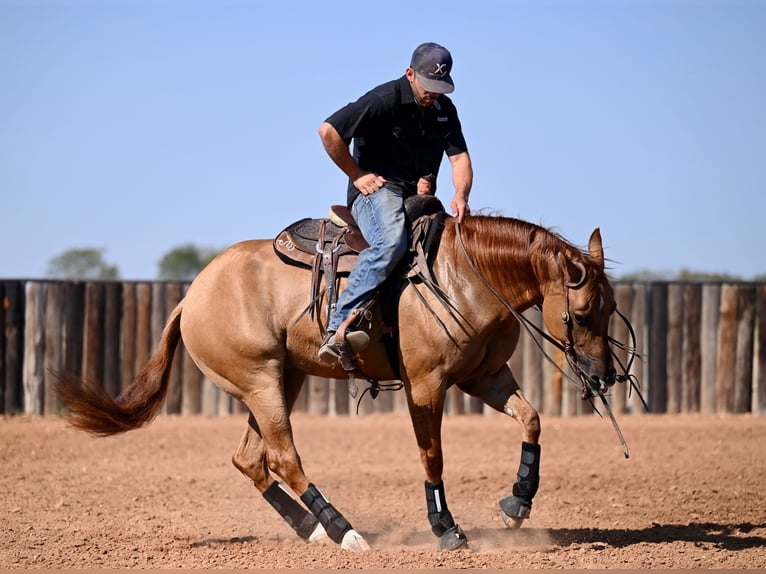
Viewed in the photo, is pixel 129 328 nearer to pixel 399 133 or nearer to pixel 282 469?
pixel 282 469

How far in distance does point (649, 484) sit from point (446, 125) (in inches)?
177

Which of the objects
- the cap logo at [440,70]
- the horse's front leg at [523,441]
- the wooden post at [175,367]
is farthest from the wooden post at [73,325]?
the cap logo at [440,70]

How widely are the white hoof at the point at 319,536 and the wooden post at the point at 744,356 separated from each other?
9711 mm

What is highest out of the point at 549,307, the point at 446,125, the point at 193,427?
the point at 446,125

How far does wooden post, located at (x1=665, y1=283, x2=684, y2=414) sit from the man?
893 centimetres

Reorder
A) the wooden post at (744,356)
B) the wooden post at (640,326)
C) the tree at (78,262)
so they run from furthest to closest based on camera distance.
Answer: the tree at (78,262)
the wooden post at (640,326)
the wooden post at (744,356)

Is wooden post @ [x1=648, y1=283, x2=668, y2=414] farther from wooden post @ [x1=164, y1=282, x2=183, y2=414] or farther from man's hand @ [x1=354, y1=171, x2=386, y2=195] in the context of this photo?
man's hand @ [x1=354, y1=171, x2=386, y2=195]

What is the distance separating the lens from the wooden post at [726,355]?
48.9ft

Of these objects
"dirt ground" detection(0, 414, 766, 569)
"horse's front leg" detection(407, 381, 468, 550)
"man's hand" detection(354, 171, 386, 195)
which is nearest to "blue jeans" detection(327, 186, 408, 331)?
"man's hand" detection(354, 171, 386, 195)

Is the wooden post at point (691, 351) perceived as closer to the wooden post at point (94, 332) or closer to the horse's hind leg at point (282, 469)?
the wooden post at point (94, 332)

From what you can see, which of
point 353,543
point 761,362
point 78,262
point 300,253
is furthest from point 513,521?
point 78,262

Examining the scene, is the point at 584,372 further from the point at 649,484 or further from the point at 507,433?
the point at 507,433

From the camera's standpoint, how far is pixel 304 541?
23.4 ft

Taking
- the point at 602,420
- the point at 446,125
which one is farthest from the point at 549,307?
the point at 602,420
